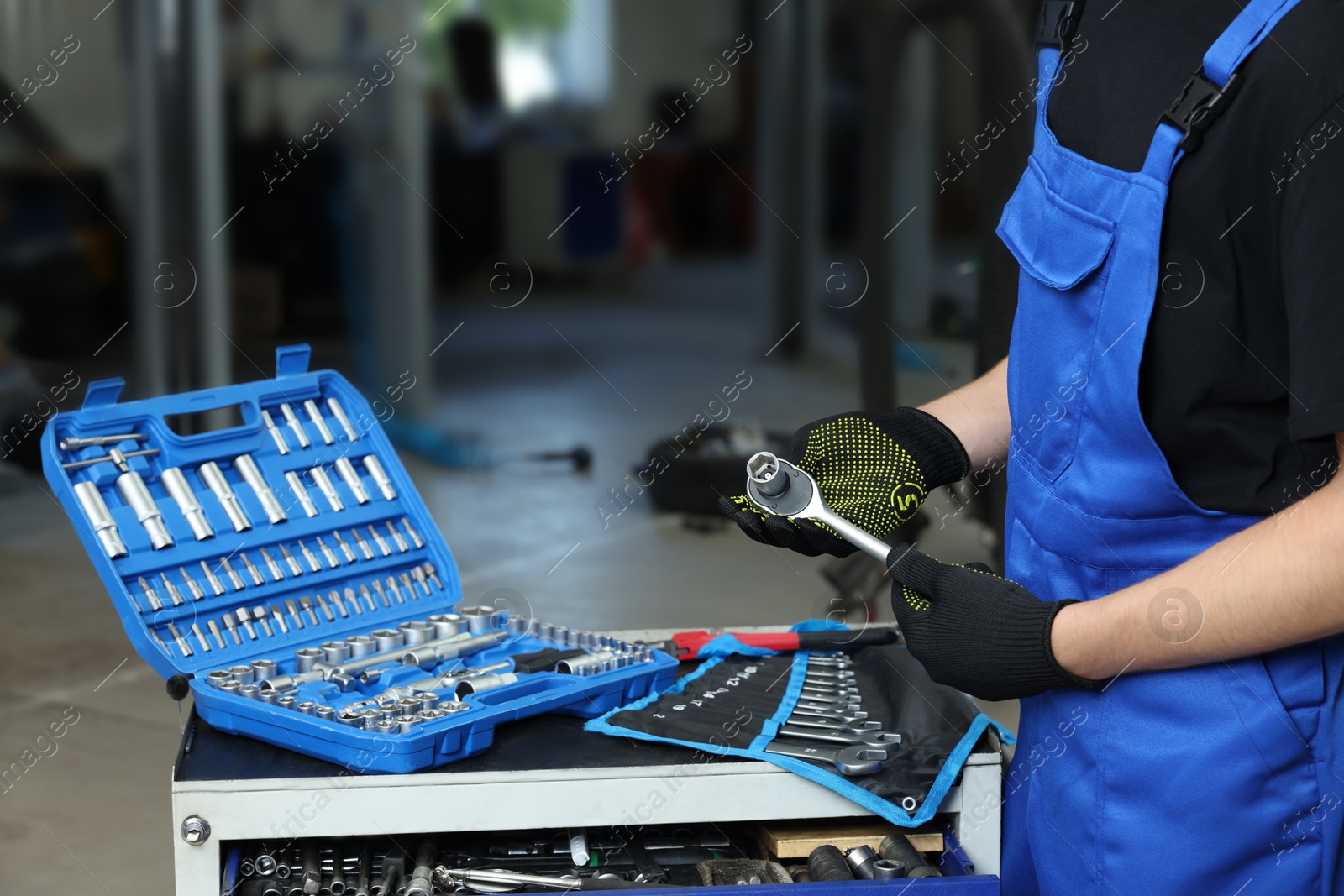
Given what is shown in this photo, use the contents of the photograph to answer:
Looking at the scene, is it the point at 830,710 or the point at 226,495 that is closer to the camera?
the point at 830,710

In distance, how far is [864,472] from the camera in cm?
120

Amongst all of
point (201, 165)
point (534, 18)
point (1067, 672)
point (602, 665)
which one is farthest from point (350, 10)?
point (1067, 672)

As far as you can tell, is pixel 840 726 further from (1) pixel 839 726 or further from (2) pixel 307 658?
(2) pixel 307 658

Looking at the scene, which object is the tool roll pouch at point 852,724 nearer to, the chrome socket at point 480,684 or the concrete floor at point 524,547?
the chrome socket at point 480,684

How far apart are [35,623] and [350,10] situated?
2636mm

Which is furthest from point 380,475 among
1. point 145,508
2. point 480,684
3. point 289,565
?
point 480,684

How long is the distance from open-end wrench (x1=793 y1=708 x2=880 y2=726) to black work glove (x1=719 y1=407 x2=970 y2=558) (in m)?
0.15

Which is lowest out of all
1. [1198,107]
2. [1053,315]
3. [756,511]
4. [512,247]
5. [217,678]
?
[217,678]

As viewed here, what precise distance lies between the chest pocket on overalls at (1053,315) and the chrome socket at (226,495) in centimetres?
78

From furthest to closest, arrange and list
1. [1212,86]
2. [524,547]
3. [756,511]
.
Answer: [524,547]
[756,511]
[1212,86]

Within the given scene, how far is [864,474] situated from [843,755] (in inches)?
10.3

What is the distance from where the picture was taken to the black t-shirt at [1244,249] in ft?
2.49

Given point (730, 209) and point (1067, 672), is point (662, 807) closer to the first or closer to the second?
point (1067, 672)

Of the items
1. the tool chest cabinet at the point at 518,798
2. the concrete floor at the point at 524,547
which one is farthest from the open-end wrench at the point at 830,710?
the concrete floor at the point at 524,547
